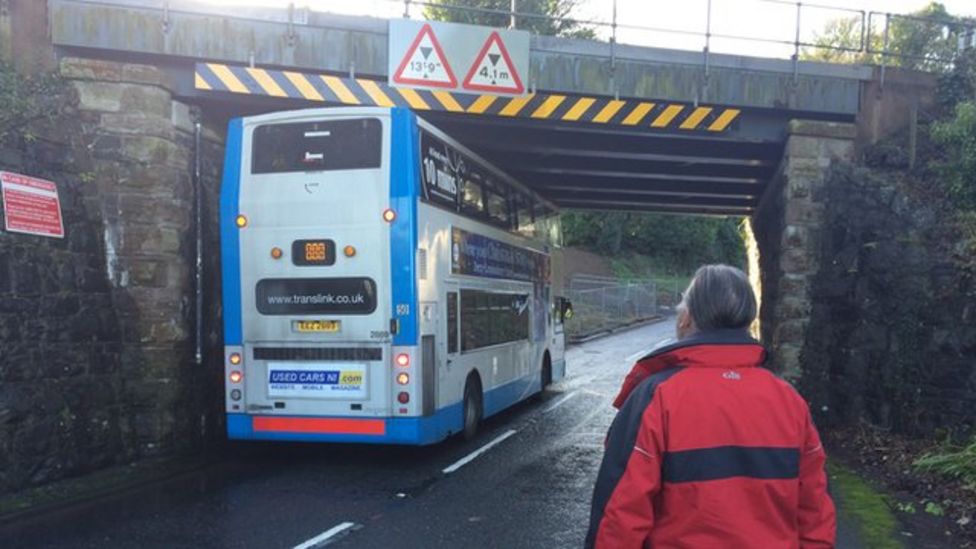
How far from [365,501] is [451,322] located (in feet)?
9.25

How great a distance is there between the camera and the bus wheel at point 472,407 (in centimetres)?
1067

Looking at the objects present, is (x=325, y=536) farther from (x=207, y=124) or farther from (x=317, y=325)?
(x=207, y=124)

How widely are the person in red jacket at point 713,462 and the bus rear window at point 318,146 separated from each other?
668cm

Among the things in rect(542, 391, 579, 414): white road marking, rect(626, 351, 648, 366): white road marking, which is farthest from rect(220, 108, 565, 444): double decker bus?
rect(626, 351, 648, 366): white road marking

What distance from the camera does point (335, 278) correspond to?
29.5ft

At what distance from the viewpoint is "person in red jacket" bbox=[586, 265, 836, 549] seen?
248 cm

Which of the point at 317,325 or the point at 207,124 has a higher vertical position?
the point at 207,124

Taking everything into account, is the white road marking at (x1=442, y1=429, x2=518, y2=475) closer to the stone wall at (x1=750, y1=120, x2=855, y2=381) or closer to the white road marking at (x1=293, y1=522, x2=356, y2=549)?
the white road marking at (x1=293, y1=522, x2=356, y2=549)

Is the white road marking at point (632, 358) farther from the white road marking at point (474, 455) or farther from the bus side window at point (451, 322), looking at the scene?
the bus side window at point (451, 322)

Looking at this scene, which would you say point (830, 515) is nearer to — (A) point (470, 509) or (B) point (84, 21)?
(A) point (470, 509)

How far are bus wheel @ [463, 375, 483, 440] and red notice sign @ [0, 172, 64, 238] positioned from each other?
5.17m

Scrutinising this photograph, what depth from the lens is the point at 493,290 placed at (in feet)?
39.2

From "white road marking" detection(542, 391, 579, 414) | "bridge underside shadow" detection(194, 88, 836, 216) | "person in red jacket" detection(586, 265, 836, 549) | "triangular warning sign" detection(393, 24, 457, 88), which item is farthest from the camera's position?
"white road marking" detection(542, 391, 579, 414)

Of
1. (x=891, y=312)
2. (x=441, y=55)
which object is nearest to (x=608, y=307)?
(x=891, y=312)
